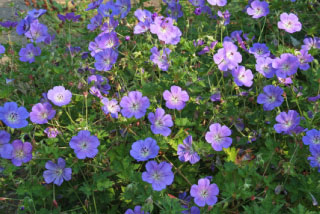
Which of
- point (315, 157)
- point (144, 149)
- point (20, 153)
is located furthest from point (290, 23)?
point (20, 153)

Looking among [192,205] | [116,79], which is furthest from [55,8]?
[192,205]

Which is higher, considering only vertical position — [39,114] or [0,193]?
[39,114]

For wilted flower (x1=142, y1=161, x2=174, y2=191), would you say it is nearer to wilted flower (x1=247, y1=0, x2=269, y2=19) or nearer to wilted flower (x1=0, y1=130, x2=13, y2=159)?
wilted flower (x1=0, y1=130, x2=13, y2=159)

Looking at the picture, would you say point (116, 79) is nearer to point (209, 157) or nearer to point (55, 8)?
point (209, 157)

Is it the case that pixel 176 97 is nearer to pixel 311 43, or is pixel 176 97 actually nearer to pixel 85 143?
pixel 85 143

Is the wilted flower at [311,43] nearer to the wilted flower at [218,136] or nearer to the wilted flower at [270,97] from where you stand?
the wilted flower at [270,97]

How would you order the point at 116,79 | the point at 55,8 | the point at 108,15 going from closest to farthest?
1. the point at 116,79
2. the point at 108,15
3. the point at 55,8
